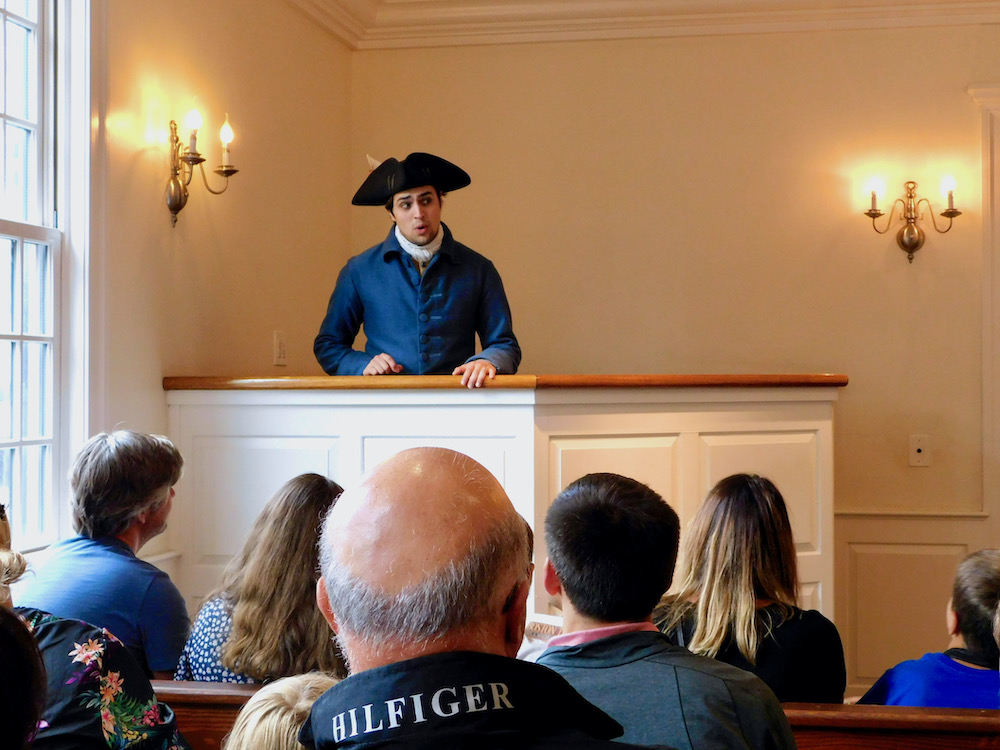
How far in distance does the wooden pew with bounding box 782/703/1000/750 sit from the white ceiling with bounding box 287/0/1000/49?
396cm

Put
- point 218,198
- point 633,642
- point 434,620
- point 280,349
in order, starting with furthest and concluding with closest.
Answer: point 280,349, point 218,198, point 633,642, point 434,620

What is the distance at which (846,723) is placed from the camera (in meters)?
1.65

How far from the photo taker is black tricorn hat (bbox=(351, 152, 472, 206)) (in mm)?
3309

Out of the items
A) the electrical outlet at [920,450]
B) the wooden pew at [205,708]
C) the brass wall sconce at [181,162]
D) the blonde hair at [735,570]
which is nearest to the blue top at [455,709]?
the wooden pew at [205,708]

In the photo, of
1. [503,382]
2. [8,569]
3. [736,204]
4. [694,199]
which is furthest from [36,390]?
[736,204]

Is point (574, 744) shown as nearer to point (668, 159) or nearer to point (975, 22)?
point (668, 159)

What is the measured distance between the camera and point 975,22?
4.79 m

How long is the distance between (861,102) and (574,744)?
186 inches

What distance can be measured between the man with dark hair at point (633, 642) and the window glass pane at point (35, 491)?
6.72ft

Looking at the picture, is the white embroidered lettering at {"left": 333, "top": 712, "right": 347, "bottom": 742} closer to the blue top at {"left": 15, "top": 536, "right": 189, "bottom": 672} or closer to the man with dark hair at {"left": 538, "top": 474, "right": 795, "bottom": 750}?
the man with dark hair at {"left": 538, "top": 474, "right": 795, "bottom": 750}

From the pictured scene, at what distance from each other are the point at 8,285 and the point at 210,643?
1.53 meters

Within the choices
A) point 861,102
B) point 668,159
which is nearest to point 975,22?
point 861,102

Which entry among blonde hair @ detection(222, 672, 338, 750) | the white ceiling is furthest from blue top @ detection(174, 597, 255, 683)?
the white ceiling

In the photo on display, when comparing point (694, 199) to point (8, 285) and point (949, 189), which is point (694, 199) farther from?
point (8, 285)
